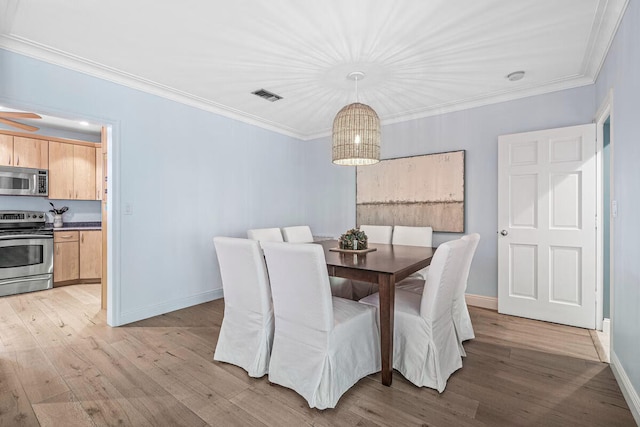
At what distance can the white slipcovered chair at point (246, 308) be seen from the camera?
83.8 inches

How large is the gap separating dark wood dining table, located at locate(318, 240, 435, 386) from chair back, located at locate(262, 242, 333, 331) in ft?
1.09

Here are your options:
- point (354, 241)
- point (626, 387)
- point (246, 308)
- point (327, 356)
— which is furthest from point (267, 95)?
point (626, 387)

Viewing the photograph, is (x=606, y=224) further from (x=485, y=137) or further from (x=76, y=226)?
(x=76, y=226)

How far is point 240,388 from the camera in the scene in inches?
79.1

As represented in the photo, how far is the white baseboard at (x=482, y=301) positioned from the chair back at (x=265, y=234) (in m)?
2.39

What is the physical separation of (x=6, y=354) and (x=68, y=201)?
342 cm

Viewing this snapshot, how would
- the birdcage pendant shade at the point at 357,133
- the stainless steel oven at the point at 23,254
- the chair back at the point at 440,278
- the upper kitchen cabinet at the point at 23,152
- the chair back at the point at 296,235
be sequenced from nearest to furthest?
the chair back at the point at 440,278 < the birdcage pendant shade at the point at 357,133 < the chair back at the point at 296,235 < the stainless steel oven at the point at 23,254 < the upper kitchen cabinet at the point at 23,152

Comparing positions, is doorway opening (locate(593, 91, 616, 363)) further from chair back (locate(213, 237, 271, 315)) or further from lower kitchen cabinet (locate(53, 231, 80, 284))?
lower kitchen cabinet (locate(53, 231, 80, 284))

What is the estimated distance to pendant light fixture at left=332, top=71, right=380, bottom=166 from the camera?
8.91ft

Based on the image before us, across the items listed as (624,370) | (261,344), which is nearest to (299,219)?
(261,344)

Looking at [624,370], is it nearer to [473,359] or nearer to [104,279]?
[473,359]

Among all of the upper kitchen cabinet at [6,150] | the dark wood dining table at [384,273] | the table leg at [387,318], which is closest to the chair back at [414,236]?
the dark wood dining table at [384,273]

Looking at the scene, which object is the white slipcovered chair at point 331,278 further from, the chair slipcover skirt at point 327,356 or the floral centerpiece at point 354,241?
the chair slipcover skirt at point 327,356

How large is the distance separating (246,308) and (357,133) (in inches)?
66.2
